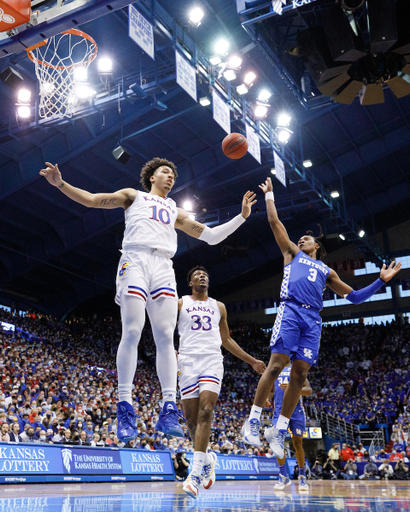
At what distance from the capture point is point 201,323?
6.26 meters

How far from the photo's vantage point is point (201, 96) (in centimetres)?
1672

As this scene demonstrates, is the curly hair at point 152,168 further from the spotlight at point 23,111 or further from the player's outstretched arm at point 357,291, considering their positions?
the spotlight at point 23,111

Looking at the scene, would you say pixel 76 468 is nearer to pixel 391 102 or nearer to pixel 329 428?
pixel 329 428

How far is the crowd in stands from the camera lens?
1479cm

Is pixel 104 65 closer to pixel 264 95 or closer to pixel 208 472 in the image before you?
pixel 264 95

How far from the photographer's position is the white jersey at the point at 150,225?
4750 mm

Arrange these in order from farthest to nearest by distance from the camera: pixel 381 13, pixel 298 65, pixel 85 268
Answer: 1. pixel 85 268
2. pixel 298 65
3. pixel 381 13

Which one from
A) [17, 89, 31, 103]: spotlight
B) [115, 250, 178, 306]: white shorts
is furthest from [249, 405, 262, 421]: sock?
[17, 89, 31, 103]: spotlight

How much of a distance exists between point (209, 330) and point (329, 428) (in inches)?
864

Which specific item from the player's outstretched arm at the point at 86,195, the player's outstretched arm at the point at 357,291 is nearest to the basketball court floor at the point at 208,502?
the player's outstretched arm at the point at 357,291

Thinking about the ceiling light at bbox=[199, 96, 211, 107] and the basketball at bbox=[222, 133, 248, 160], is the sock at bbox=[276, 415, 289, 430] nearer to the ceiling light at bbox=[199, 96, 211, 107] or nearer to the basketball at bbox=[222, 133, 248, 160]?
the basketball at bbox=[222, 133, 248, 160]

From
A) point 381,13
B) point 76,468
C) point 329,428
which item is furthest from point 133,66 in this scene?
point 329,428

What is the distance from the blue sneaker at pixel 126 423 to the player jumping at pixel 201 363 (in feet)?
3.68

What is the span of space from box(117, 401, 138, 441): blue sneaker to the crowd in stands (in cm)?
849
